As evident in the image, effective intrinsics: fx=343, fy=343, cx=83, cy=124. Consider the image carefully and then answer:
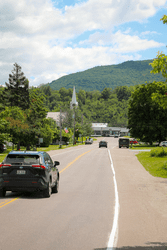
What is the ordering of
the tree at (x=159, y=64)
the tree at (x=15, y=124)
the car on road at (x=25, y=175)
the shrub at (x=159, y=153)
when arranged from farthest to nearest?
the tree at (x=15, y=124) → the shrub at (x=159, y=153) → the tree at (x=159, y=64) → the car on road at (x=25, y=175)

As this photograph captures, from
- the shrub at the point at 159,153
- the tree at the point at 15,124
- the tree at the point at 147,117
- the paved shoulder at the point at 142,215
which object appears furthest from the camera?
the tree at the point at 147,117

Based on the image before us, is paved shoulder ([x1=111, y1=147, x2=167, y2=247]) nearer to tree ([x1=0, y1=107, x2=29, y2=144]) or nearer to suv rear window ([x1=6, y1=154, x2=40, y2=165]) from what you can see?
suv rear window ([x1=6, y1=154, x2=40, y2=165])

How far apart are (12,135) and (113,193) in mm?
38397

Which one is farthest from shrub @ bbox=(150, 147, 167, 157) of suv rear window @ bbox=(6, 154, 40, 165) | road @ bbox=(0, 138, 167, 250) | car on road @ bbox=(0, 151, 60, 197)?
suv rear window @ bbox=(6, 154, 40, 165)

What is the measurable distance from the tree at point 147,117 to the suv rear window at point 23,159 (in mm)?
58683

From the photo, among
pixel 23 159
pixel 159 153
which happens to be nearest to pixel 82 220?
pixel 23 159

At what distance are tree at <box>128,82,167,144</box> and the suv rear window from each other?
58.7m

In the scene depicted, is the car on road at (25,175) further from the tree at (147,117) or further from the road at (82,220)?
the tree at (147,117)

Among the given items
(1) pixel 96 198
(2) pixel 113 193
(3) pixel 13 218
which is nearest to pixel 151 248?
(3) pixel 13 218

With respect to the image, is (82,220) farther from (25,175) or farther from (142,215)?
(25,175)

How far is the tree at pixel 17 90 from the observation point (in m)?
76.6

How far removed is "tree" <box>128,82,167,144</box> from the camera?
70.1 meters

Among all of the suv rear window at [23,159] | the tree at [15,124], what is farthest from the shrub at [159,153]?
the suv rear window at [23,159]

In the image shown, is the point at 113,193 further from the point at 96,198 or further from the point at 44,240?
the point at 44,240
